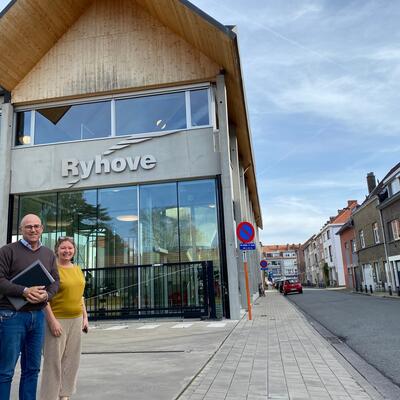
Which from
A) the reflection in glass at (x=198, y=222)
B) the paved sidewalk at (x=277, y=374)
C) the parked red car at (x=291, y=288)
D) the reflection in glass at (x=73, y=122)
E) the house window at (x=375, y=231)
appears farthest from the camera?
the parked red car at (x=291, y=288)

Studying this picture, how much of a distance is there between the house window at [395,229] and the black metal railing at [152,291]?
1951 cm

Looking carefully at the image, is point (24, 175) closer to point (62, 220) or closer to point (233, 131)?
point (62, 220)

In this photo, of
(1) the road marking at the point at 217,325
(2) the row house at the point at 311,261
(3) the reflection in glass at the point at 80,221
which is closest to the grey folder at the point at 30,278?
(1) the road marking at the point at 217,325

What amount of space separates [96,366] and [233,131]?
44.1 feet

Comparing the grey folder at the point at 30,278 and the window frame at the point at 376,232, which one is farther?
the window frame at the point at 376,232

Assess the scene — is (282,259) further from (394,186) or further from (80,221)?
(80,221)

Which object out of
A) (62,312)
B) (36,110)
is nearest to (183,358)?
(62,312)

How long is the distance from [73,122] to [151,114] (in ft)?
9.53

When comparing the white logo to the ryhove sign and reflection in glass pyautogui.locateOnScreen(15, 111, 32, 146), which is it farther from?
reflection in glass pyautogui.locateOnScreen(15, 111, 32, 146)

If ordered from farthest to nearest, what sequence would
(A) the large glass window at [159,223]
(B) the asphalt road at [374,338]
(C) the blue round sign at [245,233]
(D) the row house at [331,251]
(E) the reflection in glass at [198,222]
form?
(D) the row house at [331,251] < (A) the large glass window at [159,223] < (E) the reflection in glass at [198,222] < (C) the blue round sign at [245,233] < (B) the asphalt road at [374,338]

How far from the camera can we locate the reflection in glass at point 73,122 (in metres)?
14.9

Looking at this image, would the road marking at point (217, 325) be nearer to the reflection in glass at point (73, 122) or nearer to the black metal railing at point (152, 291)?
the black metal railing at point (152, 291)

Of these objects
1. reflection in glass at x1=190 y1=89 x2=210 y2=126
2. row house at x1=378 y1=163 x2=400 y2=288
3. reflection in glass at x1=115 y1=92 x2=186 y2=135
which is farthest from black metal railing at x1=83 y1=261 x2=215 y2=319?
row house at x1=378 y1=163 x2=400 y2=288

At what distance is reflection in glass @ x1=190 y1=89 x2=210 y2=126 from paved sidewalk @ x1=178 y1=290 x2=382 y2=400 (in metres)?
7.85
